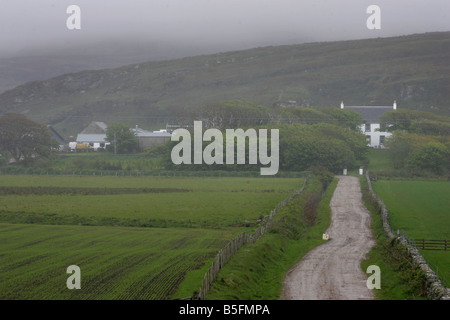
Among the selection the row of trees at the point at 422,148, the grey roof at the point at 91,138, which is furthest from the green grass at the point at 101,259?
the grey roof at the point at 91,138

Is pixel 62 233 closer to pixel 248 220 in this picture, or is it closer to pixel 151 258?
pixel 151 258

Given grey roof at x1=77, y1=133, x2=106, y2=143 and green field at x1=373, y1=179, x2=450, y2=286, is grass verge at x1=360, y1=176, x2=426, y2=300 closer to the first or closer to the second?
green field at x1=373, y1=179, x2=450, y2=286

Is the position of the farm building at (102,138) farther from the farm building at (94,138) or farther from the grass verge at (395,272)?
the grass verge at (395,272)

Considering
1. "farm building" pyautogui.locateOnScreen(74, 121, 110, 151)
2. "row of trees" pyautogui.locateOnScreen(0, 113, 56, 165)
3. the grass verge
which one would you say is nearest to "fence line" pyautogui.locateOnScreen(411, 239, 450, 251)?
the grass verge

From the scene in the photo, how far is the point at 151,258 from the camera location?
3136 cm

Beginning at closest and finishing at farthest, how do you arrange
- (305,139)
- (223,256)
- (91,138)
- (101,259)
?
(223,256) < (101,259) < (305,139) < (91,138)

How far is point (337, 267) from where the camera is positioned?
2961 cm

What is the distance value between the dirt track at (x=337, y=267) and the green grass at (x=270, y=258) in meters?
0.64

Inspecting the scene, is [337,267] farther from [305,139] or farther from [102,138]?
[102,138]

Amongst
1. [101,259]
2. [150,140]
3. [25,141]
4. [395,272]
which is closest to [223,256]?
[101,259]

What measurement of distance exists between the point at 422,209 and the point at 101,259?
35113mm

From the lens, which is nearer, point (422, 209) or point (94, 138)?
point (422, 209)

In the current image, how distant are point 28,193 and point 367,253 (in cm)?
4431
